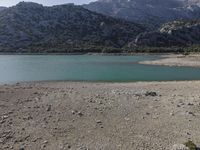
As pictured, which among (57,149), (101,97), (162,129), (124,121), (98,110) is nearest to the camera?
(57,149)

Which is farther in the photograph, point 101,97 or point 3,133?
point 101,97

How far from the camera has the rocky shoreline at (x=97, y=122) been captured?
70.4 ft

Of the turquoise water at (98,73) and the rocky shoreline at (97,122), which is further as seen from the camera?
the turquoise water at (98,73)

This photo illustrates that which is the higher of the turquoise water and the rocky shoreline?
the rocky shoreline

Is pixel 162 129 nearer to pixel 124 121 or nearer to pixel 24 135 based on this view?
pixel 124 121

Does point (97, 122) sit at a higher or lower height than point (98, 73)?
higher

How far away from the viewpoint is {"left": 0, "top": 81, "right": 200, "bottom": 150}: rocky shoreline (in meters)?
21.5

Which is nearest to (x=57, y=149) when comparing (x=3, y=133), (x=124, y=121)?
(x=3, y=133)

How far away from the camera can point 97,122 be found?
84.2 ft

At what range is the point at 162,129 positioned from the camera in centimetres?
2419

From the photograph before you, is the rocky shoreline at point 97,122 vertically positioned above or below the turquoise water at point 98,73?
above

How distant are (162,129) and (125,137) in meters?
3.03

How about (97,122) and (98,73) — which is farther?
(98,73)

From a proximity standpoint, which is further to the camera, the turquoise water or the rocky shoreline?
the turquoise water
